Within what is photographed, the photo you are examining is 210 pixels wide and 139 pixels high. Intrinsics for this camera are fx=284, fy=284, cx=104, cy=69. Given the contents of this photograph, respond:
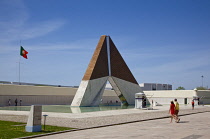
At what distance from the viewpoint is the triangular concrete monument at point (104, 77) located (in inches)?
1315

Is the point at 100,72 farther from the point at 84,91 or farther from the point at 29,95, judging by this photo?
the point at 29,95

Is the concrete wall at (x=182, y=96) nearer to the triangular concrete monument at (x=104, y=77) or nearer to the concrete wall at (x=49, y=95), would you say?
the concrete wall at (x=49, y=95)

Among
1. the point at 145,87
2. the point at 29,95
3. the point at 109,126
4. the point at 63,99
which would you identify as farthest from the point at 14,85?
the point at 145,87

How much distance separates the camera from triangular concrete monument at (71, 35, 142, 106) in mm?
33406

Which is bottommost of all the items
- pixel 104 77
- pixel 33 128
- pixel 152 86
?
pixel 33 128

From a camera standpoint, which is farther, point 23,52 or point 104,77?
point 23,52

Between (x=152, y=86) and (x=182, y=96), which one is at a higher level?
(x=152, y=86)

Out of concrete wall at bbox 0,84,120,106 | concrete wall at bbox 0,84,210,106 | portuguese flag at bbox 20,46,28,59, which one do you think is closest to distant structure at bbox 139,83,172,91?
concrete wall at bbox 0,84,210,106

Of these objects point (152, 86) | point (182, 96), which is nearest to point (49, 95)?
point (182, 96)

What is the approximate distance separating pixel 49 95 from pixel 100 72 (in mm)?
14316

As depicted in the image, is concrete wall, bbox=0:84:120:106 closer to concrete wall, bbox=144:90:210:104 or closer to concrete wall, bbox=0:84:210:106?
concrete wall, bbox=0:84:210:106

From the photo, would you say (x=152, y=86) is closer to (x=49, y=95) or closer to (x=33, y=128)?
(x=49, y=95)

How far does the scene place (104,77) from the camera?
1423 inches

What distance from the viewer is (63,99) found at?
48812 mm
